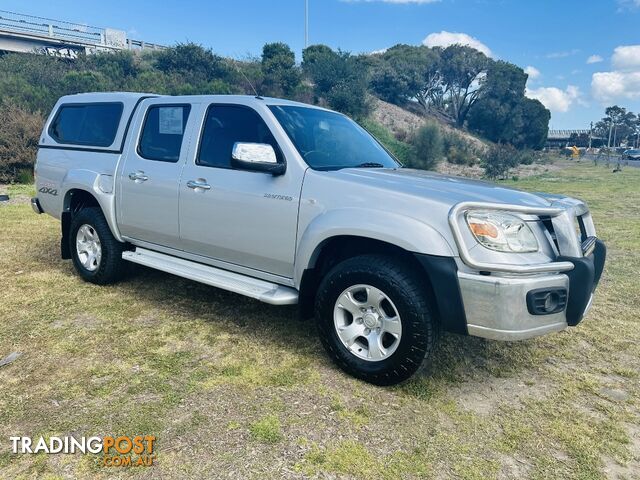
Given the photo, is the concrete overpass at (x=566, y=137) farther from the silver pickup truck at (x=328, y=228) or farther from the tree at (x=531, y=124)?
the silver pickup truck at (x=328, y=228)

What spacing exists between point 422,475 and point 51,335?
2925 mm

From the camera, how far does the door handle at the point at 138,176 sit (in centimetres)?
424

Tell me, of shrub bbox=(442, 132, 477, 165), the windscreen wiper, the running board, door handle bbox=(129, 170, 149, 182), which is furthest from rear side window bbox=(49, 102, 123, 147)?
shrub bbox=(442, 132, 477, 165)

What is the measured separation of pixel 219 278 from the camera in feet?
12.3

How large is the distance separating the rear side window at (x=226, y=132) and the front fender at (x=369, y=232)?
2.91 feet

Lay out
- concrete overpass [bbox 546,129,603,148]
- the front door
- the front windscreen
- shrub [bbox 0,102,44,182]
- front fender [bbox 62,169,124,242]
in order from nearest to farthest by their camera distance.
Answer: the front door
the front windscreen
front fender [bbox 62,169,124,242]
shrub [bbox 0,102,44,182]
concrete overpass [bbox 546,129,603,148]

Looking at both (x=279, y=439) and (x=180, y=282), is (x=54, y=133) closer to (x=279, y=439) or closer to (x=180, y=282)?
(x=180, y=282)

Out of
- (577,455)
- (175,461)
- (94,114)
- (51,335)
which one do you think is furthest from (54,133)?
(577,455)

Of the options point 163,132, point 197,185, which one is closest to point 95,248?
point 163,132

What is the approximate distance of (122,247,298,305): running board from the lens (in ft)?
11.1

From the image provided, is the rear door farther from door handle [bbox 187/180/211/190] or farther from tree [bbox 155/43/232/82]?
tree [bbox 155/43/232/82]

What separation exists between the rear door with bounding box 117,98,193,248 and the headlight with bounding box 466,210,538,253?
2454mm

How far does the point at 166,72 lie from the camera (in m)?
31.8

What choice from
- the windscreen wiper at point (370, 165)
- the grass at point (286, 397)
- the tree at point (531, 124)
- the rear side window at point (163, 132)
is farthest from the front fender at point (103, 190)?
the tree at point (531, 124)
